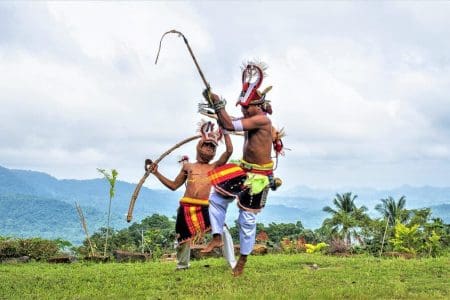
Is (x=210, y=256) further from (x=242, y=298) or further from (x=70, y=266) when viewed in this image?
(x=242, y=298)

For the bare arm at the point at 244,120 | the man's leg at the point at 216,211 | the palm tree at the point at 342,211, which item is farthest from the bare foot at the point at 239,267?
the palm tree at the point at 342,211

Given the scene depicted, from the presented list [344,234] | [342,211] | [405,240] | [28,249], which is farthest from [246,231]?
[342,211]

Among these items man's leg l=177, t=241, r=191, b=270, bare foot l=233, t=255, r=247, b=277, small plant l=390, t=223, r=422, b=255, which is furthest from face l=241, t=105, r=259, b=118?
small plant l=390, t=223, r=422, b=255

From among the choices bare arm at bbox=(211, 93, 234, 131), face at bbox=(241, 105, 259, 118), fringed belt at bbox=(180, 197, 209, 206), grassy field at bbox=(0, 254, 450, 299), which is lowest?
grassy field at bbox=(0, 254, 450, 299)

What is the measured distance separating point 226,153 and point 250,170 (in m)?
0.63

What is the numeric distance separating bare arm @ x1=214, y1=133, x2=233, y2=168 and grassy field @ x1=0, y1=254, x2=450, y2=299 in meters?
1.58

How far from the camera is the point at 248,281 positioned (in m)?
8.95

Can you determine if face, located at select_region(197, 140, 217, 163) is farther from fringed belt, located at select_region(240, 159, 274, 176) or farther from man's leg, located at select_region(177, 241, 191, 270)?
man's leg, located at select_region(177, 241, 191, 270)

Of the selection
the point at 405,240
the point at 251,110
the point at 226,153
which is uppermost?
the point at 251,110

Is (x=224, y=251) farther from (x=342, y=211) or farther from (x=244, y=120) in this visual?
(x=342, y=211)

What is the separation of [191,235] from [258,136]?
1886mm

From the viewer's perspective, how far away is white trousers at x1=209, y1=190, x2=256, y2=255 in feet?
30.6

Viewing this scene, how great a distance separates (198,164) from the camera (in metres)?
10.3

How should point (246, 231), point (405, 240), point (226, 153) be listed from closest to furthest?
point (246, 231)
point (226, 153)
point (405, 240)
